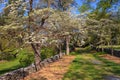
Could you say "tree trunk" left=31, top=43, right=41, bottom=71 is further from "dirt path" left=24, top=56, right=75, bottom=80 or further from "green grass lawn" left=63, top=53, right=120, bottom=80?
"green grass lawn" left=63, top=53, right=120, bottom=80

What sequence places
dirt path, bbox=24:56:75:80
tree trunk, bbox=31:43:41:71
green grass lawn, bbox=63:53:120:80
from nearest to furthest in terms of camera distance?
green grass lawn, bbox=63:53:120:80 < dirt path, bbox=24:56:75:80 < tree trunk, bbox=31:43:41:71

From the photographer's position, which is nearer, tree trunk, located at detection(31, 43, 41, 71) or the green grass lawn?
the green grass lawn

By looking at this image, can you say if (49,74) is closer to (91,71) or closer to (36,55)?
(36,55)

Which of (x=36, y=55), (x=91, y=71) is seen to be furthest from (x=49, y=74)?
(x=91, y=71)

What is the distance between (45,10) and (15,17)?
2.17 metres

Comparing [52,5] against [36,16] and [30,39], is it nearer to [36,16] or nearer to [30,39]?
[36,16]

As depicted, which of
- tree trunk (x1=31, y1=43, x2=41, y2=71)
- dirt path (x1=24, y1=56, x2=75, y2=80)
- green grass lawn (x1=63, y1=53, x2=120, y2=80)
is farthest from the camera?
tree trunk (x1=31, y1=43, x2=41, y2=71)

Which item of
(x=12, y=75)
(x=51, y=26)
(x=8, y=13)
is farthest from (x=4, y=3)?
(x=12, y=75)

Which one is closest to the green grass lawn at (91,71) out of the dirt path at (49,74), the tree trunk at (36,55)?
the dirt path at (49,74)

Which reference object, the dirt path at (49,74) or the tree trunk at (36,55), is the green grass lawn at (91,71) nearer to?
the dirt path at (49,74)

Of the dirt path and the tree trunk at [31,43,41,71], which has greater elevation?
the tree trunk at [31,43,41,71]

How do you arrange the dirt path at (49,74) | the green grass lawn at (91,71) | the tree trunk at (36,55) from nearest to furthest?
the green grass lawn at (91,71)
the dirt path at (49,74)
the tree trunk at (36,55)

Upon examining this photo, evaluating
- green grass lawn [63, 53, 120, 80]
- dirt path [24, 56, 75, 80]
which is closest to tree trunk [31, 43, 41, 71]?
dirt path [24, 56, 75, 80]

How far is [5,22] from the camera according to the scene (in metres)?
19.6
